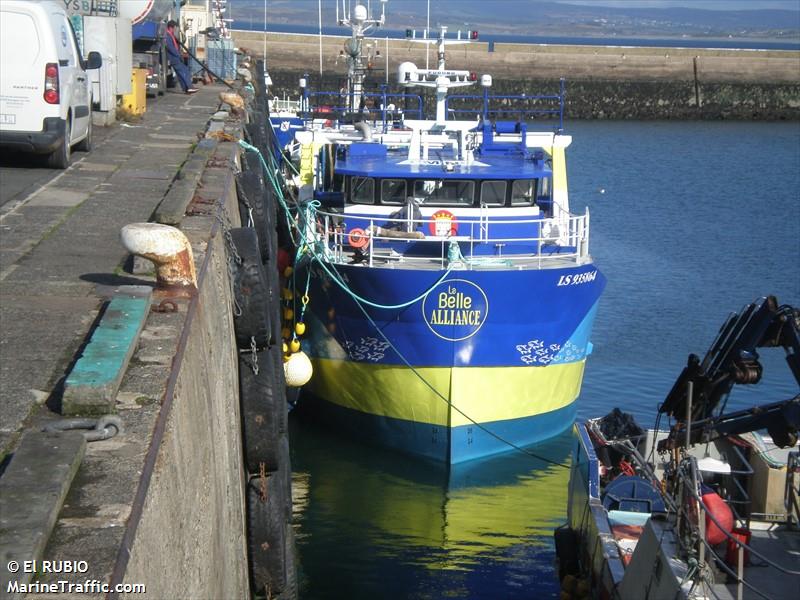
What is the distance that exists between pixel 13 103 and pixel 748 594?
848 centimetres

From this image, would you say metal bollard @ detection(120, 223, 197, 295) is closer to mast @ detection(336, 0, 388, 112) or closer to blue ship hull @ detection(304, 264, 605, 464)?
blue ship hull @ detection(304, 264, 605, 464)

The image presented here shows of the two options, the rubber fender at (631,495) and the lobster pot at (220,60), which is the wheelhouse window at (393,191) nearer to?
the rubber fender at (631,495)

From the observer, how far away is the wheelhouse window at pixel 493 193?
1642 cm

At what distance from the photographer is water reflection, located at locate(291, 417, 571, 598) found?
39.6 ft

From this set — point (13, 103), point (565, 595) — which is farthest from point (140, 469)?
point (13, 103)

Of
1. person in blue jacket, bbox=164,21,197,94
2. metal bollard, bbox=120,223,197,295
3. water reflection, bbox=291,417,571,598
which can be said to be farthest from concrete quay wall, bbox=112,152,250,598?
person in blue jacket, bbox=164,21,197,94

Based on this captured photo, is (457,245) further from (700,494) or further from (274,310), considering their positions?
(700,494)

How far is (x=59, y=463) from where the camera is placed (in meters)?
3.73

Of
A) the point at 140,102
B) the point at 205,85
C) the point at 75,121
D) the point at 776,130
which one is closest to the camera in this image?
the point at 75,121

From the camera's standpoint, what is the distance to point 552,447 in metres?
16.2

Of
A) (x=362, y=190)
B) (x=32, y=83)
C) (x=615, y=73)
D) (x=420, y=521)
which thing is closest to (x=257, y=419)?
(x=32, y=83)

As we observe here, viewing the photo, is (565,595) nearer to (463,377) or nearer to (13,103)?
(463,377)

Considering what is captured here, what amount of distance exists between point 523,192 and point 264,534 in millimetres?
9282

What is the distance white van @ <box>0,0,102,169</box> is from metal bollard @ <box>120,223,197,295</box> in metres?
6.60
